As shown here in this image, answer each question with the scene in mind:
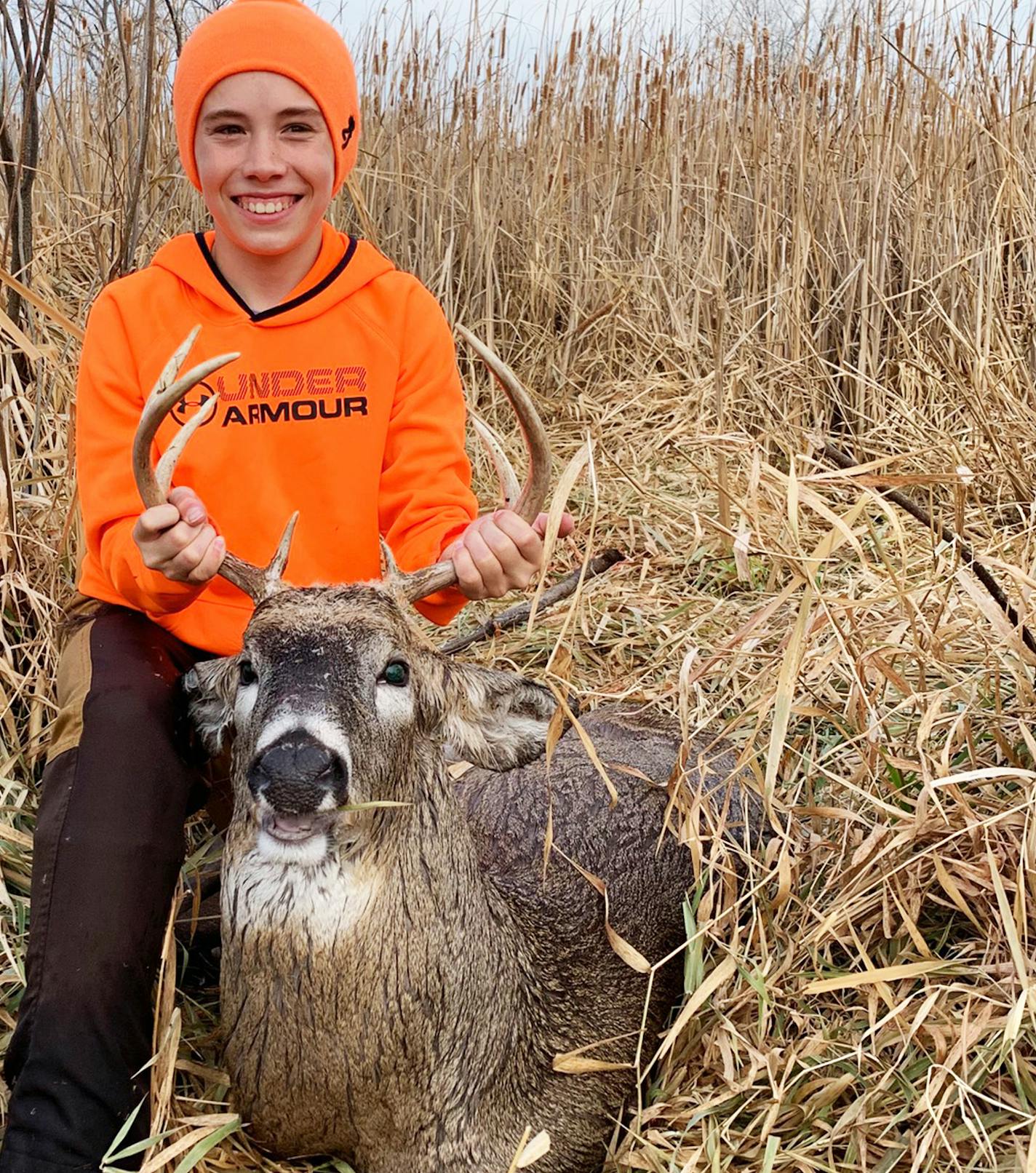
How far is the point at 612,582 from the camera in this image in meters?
4.52

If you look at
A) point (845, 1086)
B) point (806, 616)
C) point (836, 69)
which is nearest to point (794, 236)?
point (836, 69)

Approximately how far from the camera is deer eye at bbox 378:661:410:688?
2.22 m

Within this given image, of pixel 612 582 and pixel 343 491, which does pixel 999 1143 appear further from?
pixel 612 582

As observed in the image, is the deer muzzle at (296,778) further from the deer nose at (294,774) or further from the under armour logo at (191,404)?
the under armour logo at (191,404)

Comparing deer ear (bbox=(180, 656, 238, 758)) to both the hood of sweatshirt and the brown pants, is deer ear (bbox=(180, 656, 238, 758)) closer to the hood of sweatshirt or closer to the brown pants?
the brown pants

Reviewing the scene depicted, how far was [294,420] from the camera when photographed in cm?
302

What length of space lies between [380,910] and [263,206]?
158 centimetres

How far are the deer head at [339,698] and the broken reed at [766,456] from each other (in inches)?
8.9

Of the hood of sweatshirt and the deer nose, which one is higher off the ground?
the hood of sweatshirt

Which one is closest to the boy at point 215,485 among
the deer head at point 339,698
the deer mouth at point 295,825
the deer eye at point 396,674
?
the deer head at point 339,698

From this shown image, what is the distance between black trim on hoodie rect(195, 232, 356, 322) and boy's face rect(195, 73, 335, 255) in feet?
0.30

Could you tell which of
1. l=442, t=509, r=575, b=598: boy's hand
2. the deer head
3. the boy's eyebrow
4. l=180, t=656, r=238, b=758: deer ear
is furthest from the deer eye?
the boy's eyebrow

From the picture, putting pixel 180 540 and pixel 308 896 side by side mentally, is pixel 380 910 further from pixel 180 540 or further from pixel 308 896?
pixel 180 540

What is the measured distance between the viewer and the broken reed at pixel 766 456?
249cm
